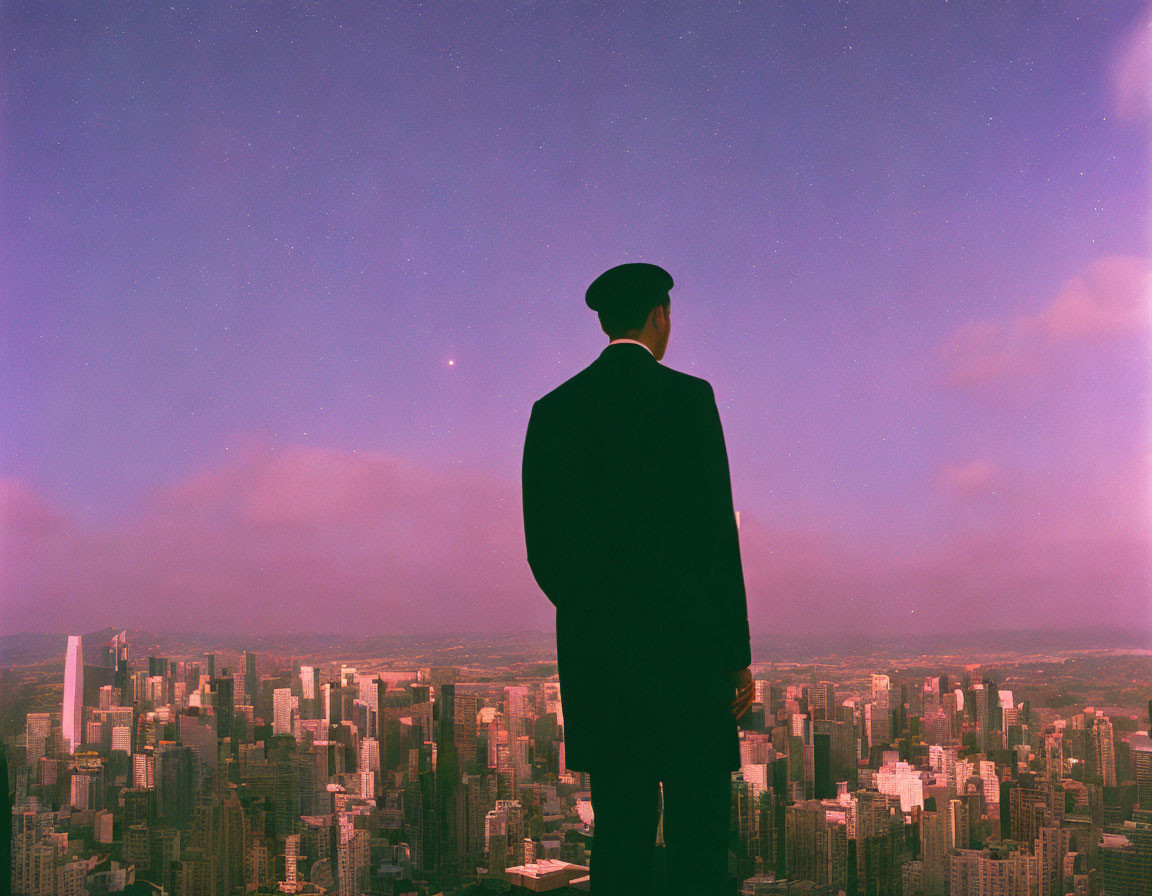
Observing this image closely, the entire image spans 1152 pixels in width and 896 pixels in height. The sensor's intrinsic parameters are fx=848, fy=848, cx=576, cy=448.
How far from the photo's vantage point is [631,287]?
1446 millimetres

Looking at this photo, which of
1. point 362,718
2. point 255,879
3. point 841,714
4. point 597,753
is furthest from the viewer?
point 362,718

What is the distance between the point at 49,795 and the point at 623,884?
2798mm

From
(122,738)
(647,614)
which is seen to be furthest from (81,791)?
(647,614)

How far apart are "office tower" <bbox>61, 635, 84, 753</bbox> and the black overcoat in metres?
2.73

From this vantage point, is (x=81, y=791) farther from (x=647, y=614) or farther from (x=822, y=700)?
(x=647, y=614)

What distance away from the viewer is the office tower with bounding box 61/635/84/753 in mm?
3254

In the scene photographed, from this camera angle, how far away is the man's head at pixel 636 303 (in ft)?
4.72

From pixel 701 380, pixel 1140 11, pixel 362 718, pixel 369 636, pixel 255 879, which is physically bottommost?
pixel 255 879

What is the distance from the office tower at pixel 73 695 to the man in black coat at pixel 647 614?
2.73 metres

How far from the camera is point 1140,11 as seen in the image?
286 centimetres

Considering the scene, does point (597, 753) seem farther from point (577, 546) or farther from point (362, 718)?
point (362, 718)

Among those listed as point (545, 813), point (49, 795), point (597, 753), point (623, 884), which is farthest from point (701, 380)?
point (49, 795)

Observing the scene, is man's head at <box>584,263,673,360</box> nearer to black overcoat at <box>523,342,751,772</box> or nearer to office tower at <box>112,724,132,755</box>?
black overcoat at <box>523,342,751,772</box>

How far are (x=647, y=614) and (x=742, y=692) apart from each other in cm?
19
